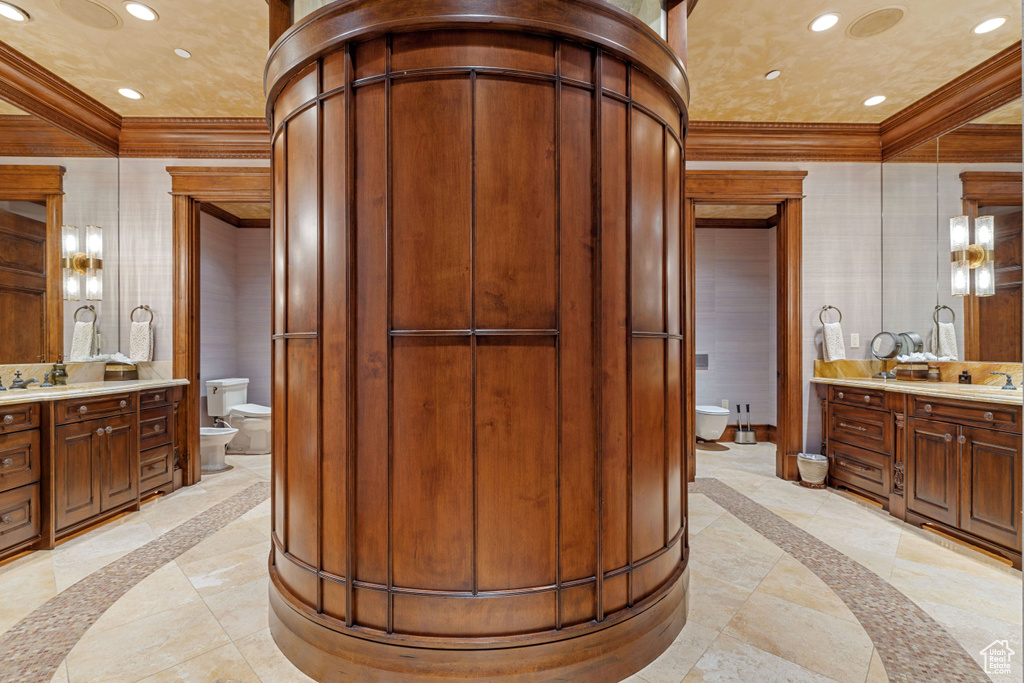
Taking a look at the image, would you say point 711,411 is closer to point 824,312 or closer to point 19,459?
point 824,312

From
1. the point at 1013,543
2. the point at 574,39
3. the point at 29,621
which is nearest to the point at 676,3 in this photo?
the point at 574,39

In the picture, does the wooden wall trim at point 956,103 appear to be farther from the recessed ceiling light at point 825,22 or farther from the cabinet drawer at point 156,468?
the cabinet drawer at point 156,468

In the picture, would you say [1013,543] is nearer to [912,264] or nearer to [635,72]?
[912,264]

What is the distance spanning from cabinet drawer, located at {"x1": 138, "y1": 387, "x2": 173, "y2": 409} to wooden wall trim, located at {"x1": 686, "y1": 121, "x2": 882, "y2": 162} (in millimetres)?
4795

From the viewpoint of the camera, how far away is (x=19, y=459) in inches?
105

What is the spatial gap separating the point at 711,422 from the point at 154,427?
528 cm

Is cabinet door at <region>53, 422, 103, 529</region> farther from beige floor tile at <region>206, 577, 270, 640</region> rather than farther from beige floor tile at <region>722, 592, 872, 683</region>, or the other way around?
beige floor tile at <region>722, 592, 872, 683</region>

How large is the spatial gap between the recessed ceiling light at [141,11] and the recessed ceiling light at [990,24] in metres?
4.84

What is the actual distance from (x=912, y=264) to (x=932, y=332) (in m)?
0.58

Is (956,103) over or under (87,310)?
over

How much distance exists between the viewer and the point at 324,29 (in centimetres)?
170

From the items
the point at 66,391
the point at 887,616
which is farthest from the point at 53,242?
the point at 887,616

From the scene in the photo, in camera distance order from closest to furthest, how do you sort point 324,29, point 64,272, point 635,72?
point 324,29 < point 635,72 < point 64,272

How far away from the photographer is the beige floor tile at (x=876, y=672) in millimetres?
1656
